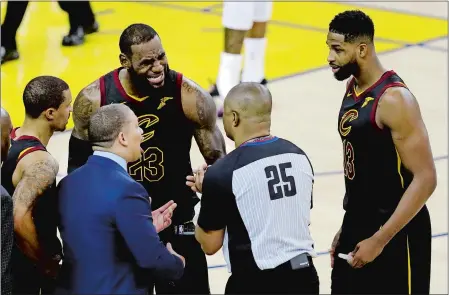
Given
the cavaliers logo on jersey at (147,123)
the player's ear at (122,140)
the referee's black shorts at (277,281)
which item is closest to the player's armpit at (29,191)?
the player's ear at (122,140)

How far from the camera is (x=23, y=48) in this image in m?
11.9

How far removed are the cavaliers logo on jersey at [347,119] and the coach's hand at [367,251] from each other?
1.77 ft

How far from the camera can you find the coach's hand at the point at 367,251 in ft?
15.3

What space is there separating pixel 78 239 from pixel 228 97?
0.91 meters

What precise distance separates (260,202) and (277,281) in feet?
1.21

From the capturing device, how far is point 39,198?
442 centimetres

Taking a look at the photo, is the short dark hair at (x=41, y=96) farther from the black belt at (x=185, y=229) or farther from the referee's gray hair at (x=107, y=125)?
the black belt at (x=185, y=229)

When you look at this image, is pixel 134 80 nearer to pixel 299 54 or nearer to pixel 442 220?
pixel 442 220

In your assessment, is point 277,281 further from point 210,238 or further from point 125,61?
point 125,61

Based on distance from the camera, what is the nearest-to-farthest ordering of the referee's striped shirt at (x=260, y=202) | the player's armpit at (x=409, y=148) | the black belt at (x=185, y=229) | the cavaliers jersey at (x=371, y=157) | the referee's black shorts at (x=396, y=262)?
the referee's striped shirt at (x=260, y=202), the player's armpit at (x=409, y=148), the cavaliers jersey at (x=371, y=157), the referee's black shorts at (x=396, y=262), the black belt at (x=185, y=229)

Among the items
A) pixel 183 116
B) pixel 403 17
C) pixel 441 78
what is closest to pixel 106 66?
pixel 441 78

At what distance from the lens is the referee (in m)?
4.23

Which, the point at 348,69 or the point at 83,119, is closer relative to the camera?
the point at 348,69

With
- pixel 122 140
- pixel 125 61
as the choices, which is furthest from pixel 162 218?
pixel 125 61
